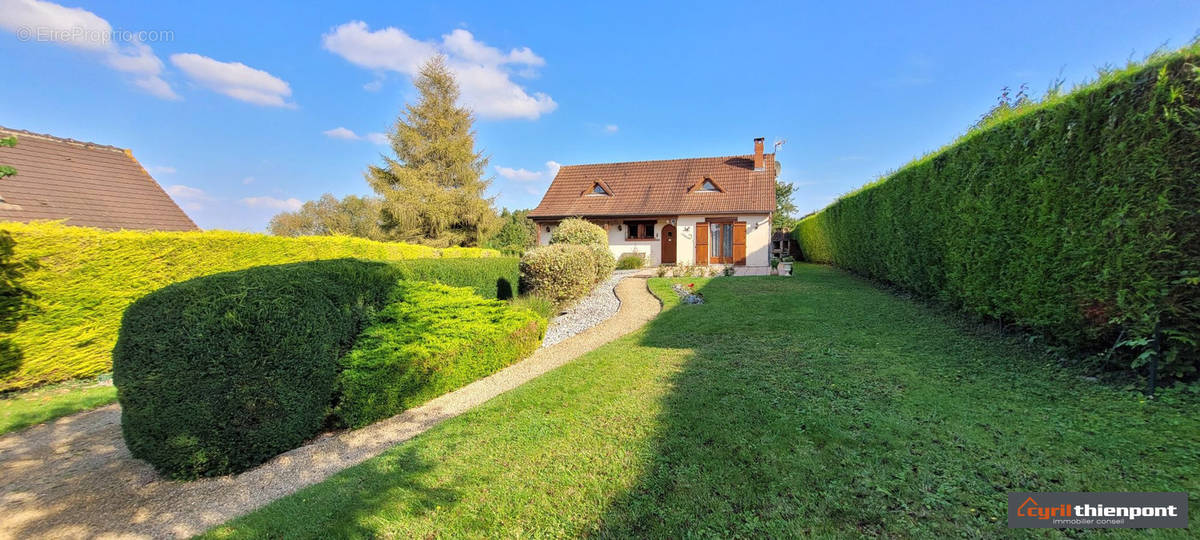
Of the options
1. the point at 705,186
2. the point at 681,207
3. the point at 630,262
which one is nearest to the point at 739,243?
the point at 681,207

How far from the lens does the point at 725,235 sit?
1853cm

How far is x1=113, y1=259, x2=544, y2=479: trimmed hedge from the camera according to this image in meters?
2.99

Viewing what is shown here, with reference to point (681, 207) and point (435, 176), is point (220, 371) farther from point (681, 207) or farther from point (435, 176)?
point (435, 176)

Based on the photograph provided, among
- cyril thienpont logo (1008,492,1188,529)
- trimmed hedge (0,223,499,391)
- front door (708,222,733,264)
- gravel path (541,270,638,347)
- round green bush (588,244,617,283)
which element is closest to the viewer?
cyril thienpont logo (1008,492,1188,529)

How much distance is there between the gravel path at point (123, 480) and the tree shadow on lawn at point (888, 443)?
2493 millimetres

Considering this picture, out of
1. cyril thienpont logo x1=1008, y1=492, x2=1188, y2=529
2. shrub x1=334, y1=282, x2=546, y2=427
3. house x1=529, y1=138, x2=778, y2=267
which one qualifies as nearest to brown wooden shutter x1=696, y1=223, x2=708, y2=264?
house x1=529, y1=138, x2=778, y2=267

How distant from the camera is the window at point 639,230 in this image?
19484mm

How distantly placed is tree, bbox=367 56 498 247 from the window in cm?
988

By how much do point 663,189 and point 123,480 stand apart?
19.5 metres

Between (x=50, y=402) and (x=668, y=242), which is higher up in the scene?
(x=668, y=242)

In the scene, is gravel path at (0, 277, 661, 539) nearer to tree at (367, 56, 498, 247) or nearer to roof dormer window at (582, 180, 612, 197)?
roof dormer window at (582, 180, 612, 197)

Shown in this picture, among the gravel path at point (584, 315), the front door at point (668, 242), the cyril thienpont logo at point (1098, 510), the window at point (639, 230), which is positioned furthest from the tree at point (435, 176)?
the cyril thienpont logo at point (1098, 510)

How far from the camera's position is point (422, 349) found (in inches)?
178

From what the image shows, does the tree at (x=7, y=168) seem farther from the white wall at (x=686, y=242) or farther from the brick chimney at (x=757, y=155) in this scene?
the brick chimney at (x=757, y=155)
